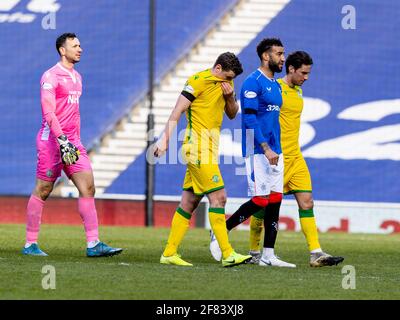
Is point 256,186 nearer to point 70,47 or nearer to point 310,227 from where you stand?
point 310,227

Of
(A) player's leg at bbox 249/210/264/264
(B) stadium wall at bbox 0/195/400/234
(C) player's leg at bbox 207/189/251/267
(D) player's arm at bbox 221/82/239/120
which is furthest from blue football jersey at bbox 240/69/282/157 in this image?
(B) stadium wall at bbox 0/195/400/234

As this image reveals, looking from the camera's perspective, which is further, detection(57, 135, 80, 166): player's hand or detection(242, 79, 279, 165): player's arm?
detection(57, 135, 80, 166): player's hand

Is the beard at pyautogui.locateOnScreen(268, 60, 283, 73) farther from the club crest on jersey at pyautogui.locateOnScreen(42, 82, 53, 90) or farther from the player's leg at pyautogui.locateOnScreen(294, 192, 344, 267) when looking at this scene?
the club crest on jersey at pyautogui.locateOnScreen(42, 82, 53, 90)

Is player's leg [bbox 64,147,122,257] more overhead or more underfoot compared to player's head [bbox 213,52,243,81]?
more underfoot

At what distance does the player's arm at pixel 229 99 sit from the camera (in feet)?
32.5

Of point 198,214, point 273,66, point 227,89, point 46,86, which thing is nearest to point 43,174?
point 46,86

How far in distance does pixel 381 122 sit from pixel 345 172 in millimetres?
1345

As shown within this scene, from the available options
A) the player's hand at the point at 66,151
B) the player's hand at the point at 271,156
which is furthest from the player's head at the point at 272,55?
the player's hand at the point at 66,151

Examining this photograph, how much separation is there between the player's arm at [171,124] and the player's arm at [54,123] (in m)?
1.10

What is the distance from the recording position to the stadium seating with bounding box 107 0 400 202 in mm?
22047

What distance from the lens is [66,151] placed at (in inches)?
411

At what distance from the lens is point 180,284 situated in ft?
27.3

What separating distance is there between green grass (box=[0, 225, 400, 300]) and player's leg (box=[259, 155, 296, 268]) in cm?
23
